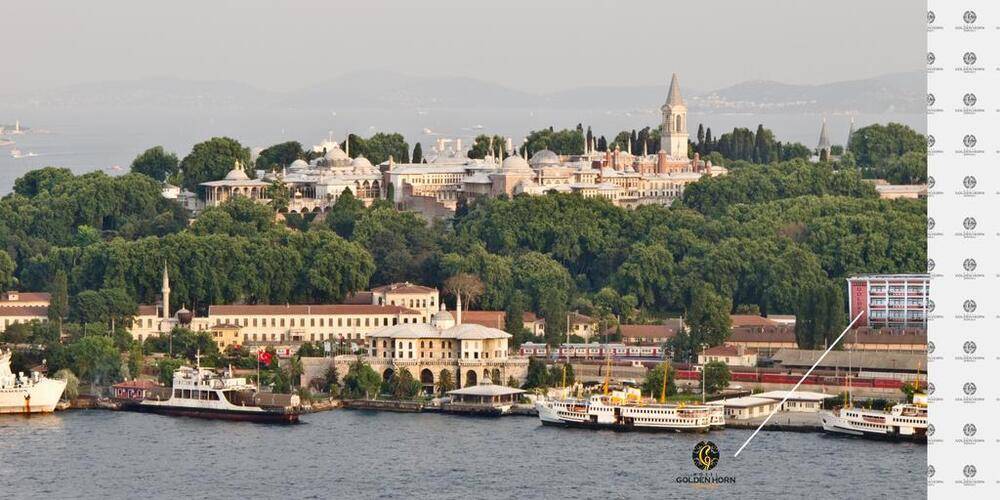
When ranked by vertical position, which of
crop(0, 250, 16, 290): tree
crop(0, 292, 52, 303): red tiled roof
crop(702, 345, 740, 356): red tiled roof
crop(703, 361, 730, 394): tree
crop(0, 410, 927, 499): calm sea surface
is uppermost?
crop(0, 250, 16, 290): tree

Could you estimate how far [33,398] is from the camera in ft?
154

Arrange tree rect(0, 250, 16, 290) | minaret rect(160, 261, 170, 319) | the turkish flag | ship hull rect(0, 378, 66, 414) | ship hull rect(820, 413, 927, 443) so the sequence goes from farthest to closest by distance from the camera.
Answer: tree rect(0, 250, 16, 290) < minaret rect(160, 261, 170, 319) < the turkish flag < ship hull rect(0, 378, 66, 414) < ship hull rect(820, 413, 927, 443)

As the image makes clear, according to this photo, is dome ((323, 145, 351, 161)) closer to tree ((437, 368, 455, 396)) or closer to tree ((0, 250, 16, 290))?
tree ((0, 250, 16, 290))

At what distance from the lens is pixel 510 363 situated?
1967 inches

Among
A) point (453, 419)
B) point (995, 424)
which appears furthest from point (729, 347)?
point (995, 424)

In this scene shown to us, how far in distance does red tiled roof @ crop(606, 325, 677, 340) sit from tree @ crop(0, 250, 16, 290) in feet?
44.3

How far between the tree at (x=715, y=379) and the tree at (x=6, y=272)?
17.8 metres

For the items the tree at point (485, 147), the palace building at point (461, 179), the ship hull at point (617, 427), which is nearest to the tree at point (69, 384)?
the ship hull at point (617, 427)

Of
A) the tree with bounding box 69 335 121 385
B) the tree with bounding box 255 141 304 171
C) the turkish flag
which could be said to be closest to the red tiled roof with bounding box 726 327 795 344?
the turkish flag

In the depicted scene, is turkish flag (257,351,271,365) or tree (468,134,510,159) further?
tree (468,134,510,159)

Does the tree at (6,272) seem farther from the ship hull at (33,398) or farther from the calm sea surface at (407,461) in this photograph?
the calm sea surface at (407,461)

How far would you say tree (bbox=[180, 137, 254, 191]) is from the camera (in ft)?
239

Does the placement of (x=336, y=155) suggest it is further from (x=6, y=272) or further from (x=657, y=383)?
(x=657, y=383)

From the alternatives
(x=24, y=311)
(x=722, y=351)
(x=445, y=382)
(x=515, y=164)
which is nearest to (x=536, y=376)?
(x=445, y=382)
